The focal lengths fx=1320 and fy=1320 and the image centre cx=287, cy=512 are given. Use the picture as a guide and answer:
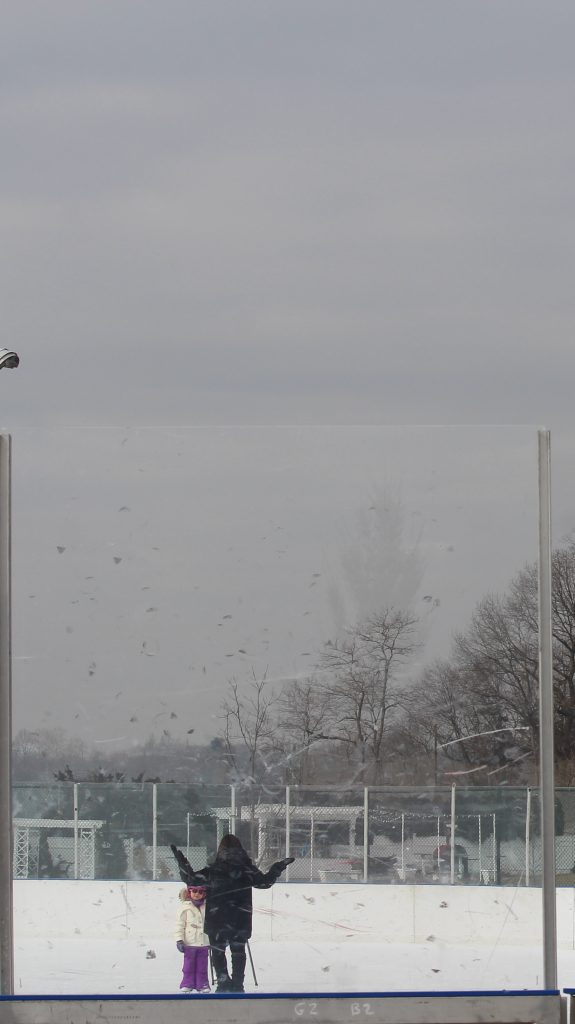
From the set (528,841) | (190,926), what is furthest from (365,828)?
(190,926)

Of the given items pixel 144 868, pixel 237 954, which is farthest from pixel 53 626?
pixel 237 954

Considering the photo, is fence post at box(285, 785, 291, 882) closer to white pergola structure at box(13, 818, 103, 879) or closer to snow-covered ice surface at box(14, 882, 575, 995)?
snow-covered ice surface at box(14, 882, 575, 995)

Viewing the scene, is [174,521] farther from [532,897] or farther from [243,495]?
[532,897]

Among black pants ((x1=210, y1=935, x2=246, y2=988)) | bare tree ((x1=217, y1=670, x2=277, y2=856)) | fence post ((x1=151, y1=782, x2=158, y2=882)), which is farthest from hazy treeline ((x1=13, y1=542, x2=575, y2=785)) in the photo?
black pants ((x1=210, y1=935, x2=246, y2=988))

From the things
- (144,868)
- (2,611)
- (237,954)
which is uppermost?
(2,611)

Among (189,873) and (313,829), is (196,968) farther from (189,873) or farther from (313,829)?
(313,829)

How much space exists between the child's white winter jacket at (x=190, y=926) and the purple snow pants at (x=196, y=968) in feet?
0.09

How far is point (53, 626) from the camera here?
204 inches

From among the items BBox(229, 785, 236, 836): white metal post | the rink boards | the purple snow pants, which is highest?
BBox(229, 785, 236, 836): white metal post

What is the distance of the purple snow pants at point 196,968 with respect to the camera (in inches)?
203

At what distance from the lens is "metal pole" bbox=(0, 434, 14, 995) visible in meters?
5.13

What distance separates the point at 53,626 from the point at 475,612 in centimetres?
166

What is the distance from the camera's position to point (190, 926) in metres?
5.27

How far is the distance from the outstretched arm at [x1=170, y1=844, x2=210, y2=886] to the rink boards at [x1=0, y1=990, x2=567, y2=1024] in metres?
0.45
